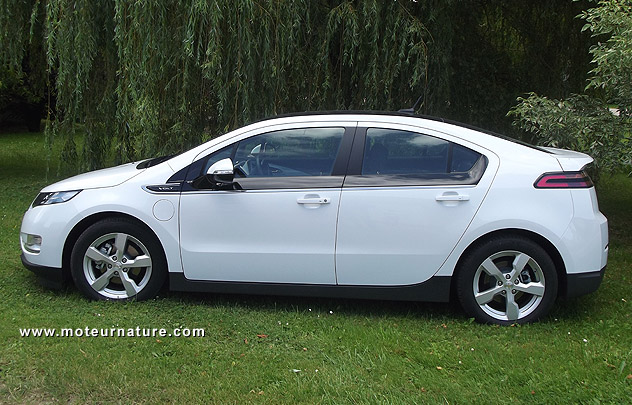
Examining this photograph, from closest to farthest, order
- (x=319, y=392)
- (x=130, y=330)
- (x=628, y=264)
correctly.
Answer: (x=319, y=392) → (x=130, y=330) → (x=628, y=264)

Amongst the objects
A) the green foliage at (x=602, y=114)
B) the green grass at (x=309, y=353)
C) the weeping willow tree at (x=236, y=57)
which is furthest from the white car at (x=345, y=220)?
the weeping willow tree at (x=236, y=57)

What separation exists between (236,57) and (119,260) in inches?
109

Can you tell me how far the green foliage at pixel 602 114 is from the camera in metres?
5.99

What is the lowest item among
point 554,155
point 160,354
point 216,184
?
point 160,354

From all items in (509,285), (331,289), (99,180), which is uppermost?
(99,180)

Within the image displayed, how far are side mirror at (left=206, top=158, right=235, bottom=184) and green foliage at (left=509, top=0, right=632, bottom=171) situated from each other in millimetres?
3187

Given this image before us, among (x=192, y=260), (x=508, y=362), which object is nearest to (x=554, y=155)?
(x=508, y=362)

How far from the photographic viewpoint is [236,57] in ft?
22.4

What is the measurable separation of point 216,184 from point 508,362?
2.41m

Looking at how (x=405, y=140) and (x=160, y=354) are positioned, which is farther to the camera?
(x=405, y=140)

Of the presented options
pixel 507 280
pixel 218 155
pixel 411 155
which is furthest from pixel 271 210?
pixel 507 280

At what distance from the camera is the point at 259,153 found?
16.3 feet

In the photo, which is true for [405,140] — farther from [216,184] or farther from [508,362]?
[508,362]

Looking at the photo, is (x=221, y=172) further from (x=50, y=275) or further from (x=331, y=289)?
(x=50, y=275)
